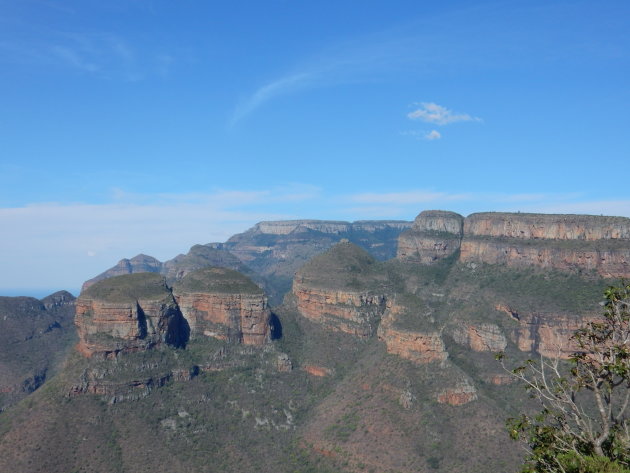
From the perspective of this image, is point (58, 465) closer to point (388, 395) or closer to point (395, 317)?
point (388, 395)

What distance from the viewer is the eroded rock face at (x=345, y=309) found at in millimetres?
113625

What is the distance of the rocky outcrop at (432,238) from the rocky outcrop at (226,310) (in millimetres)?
59742

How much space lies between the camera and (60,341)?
147 metres

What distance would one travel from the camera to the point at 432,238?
15488cm

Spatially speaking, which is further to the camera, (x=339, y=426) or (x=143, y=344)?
(x=143, y=344)

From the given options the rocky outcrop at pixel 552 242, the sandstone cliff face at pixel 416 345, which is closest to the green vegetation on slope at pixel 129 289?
the sandstone cliff face at pixel 416 345

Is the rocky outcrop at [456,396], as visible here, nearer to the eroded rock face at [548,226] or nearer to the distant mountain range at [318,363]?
the distant mountain range at [318,363]

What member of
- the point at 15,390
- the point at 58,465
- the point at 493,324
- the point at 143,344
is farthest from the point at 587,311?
the point at 15,390

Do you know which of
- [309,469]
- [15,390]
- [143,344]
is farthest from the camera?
[15,390]

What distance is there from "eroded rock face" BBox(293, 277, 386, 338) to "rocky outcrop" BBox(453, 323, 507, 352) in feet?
60.3

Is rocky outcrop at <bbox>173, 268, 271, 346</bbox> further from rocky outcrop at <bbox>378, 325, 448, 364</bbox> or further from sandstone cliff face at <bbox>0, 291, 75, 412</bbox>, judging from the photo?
sandstone cliff face at <bbox>0, 291, 75, 412</bbox>

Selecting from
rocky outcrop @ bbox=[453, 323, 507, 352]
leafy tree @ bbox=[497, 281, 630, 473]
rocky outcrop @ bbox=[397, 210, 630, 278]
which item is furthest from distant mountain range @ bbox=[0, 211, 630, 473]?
leafy tree @ bbox=[497, 281, 630, 473]

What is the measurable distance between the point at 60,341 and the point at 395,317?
9447 cm

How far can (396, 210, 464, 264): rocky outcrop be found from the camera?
154375 millimetres
